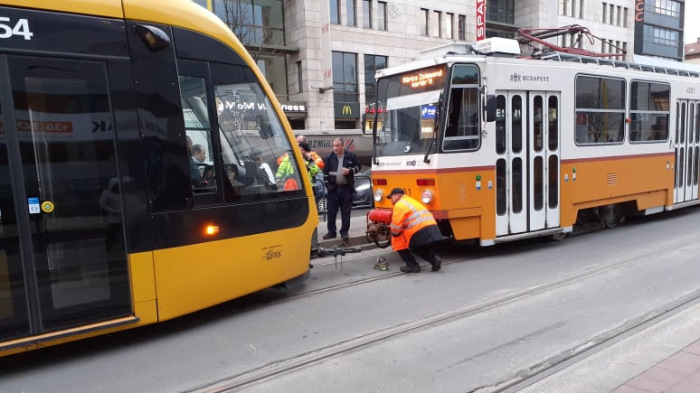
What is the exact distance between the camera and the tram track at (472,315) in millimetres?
3779

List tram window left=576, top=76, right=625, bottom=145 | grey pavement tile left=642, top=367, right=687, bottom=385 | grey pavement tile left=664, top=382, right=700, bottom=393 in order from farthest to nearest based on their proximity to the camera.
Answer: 1. tram window left=576, top=76, right=625, bottom=145
2. grey pavement tile left=642, top=367, right=687, bottom=385
3. grey pavement tile left=664, top=382, right=700, bottom=393

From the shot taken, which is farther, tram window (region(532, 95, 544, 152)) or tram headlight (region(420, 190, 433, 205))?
tram window (region(532, 95, 544, 152))

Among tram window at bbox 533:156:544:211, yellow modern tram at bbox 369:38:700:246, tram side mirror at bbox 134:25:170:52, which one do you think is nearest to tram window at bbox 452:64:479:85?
yellow modern tram at bbox 369:38:700:246

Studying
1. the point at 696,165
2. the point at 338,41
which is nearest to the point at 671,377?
the point at 696,165

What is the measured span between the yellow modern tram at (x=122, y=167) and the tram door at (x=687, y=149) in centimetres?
991

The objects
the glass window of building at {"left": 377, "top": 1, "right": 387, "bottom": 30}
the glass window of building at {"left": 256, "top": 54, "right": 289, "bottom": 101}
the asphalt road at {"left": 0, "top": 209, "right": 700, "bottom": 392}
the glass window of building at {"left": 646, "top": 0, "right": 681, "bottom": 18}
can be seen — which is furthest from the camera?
the glass window of building at {"left": 646, "top": 0, "right": 681, "bottom": 18}

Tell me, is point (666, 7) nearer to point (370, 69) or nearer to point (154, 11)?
point (370, 69)

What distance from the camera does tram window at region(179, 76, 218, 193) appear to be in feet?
15.2

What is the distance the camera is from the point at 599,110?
8992mm

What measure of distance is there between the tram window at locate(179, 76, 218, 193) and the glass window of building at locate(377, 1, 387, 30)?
86.8ft

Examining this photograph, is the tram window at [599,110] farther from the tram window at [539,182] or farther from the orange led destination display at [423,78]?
the orange led destination display at [423,78]

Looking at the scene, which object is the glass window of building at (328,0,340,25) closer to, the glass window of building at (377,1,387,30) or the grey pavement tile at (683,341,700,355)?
the glass window of building at (377,1,387,30)

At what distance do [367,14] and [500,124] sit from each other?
23.5m

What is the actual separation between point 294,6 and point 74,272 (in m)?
25.4
